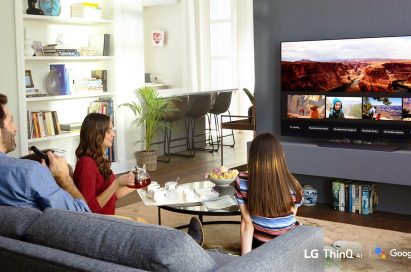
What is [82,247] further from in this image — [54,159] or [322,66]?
[322,66]

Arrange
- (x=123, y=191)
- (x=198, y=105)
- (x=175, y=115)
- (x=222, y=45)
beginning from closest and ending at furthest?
(x=123, y=191)
(x=175, y=115)
(x=198, y=105)
(x=222, y=45)

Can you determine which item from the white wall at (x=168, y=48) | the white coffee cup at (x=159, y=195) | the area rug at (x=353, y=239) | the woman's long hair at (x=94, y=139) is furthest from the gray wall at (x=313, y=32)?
the white wall at (x=168, y=48)

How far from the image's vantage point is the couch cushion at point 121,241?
1.70 metres

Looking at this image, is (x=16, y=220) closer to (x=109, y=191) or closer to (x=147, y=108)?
(x=109, y=191)

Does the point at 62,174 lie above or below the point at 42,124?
Answer: below

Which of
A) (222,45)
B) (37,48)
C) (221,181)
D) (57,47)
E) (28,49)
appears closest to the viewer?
(221,181)

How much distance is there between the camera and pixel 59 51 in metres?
6.21

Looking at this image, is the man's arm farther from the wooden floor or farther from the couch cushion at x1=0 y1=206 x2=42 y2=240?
the wooden floor

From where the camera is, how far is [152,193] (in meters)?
3.57

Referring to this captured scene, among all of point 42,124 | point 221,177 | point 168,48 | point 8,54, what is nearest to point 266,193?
point 221,177

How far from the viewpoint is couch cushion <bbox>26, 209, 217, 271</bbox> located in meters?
1.70

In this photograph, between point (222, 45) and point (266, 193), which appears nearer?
point (266, 193)

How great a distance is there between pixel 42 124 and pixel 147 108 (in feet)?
4.45

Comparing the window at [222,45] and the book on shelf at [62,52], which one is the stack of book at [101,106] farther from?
the window at [222,45]
